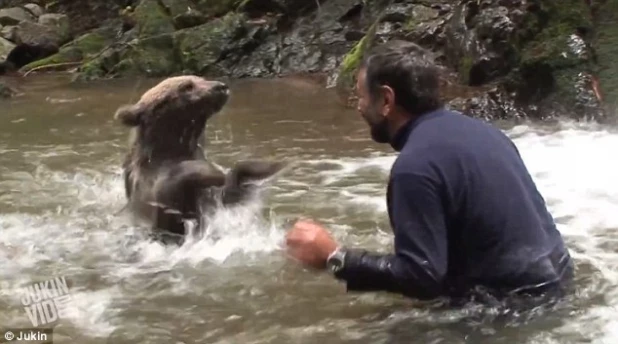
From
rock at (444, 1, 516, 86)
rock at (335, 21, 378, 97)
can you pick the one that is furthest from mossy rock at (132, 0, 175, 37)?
rock at (444, 1, 516, 86)

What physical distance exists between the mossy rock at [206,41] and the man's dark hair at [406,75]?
1317cm

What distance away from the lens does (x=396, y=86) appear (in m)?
3.98

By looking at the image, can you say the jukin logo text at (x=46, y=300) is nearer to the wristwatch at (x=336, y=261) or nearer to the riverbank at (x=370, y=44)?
the wristwatch at (x=336, y=261)

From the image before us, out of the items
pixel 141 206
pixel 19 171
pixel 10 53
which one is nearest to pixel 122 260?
pixel 141 206

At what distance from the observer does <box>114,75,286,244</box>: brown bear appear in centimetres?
590

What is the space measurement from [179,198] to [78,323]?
4.70 feet

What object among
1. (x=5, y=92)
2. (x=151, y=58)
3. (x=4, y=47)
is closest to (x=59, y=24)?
(x=4, y=47)

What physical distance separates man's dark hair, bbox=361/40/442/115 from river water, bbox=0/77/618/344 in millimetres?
979

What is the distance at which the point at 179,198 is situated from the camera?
5934mm

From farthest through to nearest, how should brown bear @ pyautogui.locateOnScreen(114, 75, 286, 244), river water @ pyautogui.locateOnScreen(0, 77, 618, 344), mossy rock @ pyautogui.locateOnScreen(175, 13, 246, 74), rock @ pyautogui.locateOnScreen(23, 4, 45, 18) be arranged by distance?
rock @ pyautogui.locateOnScreen(23, 4, 45, 18) → mossy rock @ pyautogui.locateOnScreen(175, 13, 246, 74) → brown bear @ pyautogui.locateOnScreen(114, 75, 286, 244) → river water @ pyautogui.locateOnScreen(0, 77, 618, 344)

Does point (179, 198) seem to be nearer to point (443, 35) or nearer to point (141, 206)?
point (141, 206)

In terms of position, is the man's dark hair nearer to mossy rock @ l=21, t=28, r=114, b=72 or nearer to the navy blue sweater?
the navy blue sweater

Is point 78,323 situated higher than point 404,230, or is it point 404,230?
point 404,230

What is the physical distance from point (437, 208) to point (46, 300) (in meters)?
2.30
